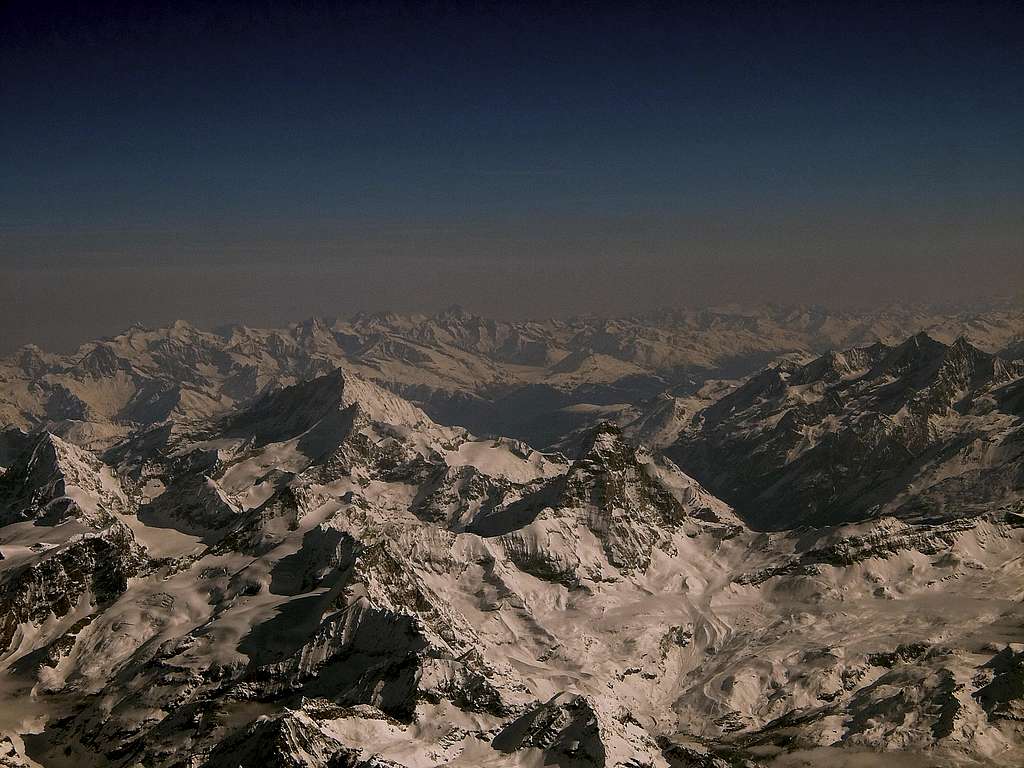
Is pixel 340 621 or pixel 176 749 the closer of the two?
pixel 176 749

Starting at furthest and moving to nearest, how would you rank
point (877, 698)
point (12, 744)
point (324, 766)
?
point (877, 698)
point (12, 744)
point (324, 766)

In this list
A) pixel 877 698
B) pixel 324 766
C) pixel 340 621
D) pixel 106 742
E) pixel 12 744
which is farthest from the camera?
pixel 877 698

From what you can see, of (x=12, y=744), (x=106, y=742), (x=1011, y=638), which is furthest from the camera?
(x=1011, y=638)

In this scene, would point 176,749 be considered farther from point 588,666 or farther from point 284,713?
point 588,666

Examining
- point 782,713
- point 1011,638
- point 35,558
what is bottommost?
point 782,713

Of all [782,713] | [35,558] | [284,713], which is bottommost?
[782,713]

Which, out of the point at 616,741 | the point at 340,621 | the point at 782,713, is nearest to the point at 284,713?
the point at 340,621

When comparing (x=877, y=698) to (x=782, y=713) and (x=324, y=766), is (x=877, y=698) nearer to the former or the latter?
(x=782, y=713)

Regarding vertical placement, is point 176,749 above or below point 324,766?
below

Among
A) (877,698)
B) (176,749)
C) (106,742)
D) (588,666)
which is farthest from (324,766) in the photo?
(877,698)
